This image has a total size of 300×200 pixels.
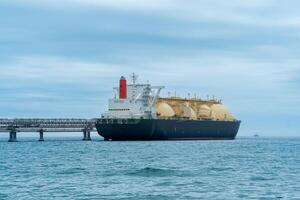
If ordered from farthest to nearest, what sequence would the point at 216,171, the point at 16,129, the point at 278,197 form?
the point at 16,129
the point at 216,171
the point at 278,197

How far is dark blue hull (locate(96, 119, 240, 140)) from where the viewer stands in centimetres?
10819

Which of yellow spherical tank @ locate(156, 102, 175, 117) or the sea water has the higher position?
yellow spherical tank @ locate(156, 102, 175, 117)

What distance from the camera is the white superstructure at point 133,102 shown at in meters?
113

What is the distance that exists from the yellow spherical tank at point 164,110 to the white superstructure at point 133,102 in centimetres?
181

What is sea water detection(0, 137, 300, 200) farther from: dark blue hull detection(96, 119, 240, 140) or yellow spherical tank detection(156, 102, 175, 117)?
yellow spherical tank detection(156, 102, 175, 117)

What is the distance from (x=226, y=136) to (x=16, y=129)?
4351 centimetres

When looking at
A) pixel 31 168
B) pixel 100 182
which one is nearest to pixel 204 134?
pixel 31 168

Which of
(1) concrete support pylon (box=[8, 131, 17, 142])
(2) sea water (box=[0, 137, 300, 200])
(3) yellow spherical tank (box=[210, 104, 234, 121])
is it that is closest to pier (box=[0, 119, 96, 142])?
(1) concrete support pylon (box=[8, 131, 17, 142])

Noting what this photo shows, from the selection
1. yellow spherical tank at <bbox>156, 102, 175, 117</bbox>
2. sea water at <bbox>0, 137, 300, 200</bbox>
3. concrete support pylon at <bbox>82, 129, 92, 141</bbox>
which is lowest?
sea water at <bbox>0, 137, 300, 200</bbox>

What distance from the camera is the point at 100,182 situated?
37.2 meters

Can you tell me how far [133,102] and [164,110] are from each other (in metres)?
7.66

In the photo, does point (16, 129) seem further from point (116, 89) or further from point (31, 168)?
point (31, 168)

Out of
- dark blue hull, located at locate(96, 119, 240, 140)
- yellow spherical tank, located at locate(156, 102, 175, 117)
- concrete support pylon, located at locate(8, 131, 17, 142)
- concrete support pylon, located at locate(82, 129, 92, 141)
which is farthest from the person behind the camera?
concrete support pylon, located at locate(82, 129, 92, 141)

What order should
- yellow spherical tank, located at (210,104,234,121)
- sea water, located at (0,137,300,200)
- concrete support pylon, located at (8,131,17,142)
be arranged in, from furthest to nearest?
yellow spherical tank, located at (210,104,234,121) → concrete support pylon, located at (8,131,17,142) → sea water, located at (0,137,300,200)
